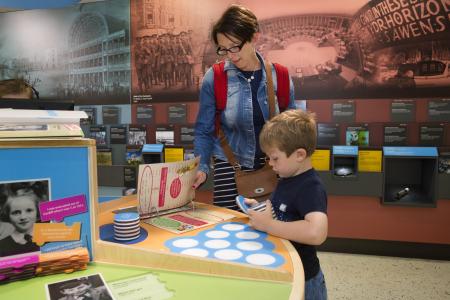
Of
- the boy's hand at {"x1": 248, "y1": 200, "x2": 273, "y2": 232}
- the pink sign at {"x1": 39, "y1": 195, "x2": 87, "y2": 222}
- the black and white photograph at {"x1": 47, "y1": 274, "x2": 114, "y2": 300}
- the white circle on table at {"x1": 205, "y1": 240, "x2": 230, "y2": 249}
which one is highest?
the pink sign at {"x1": 39, "y1": 195, "x2": 87, "y2": 222}

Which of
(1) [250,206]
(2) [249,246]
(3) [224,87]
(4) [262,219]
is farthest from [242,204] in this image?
(3) [224,87]

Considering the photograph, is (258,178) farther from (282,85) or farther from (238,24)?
(238,24)

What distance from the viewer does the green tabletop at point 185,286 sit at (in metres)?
0.80

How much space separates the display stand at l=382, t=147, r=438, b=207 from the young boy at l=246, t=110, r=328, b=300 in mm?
1962

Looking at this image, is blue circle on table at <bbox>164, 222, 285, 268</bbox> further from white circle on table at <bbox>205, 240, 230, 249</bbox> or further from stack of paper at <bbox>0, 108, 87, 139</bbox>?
stack of paper at <bbox>0, 108, 87, 139</bbox>

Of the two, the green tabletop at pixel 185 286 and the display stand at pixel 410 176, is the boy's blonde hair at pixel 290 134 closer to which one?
the green tabletop at pixel 185 286

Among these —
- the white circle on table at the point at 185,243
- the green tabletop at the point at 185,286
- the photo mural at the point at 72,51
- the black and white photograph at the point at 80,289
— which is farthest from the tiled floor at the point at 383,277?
the photo mural at the point at 72,51

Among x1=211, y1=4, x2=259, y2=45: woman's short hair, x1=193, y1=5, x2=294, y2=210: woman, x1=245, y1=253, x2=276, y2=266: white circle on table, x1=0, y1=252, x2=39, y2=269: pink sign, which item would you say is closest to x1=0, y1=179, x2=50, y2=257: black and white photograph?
x1=0, y1=252, x2=39, y2=269: pink sign

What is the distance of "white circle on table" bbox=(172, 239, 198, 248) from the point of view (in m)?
1.11

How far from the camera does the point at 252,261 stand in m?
0.99

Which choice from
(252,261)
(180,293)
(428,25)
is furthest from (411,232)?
(180,293)

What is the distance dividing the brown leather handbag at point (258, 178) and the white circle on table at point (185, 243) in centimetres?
57

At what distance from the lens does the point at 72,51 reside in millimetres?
3703

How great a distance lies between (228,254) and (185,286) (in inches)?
8.5
